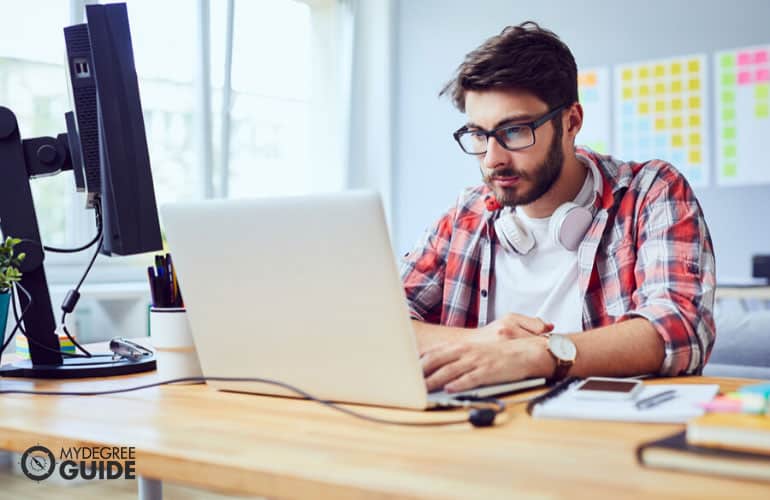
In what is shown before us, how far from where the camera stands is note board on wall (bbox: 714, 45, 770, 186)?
3.88 m

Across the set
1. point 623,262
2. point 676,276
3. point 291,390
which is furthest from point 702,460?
point 623,262

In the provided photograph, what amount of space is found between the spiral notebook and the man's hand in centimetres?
8

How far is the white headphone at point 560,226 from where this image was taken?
1.58 metres

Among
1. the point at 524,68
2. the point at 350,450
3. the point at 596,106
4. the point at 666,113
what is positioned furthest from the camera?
Result: the point at 596,106

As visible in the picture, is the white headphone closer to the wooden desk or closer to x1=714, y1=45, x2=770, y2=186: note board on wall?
the wooden desk

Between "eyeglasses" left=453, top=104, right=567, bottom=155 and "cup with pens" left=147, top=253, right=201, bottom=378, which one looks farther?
"eyeglasses" left=453, top=104, right=567, bottom=155

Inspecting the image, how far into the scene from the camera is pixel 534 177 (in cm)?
163

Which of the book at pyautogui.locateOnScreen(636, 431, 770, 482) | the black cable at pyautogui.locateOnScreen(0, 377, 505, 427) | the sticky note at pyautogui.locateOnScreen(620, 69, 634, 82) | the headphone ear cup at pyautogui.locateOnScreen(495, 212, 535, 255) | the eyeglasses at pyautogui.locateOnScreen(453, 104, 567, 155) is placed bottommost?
the black cable at pyautogui.locateOnScreen(0, 377, 505, 427)

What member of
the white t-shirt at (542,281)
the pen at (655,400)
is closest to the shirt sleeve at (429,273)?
the white t-shirt at (542,281)

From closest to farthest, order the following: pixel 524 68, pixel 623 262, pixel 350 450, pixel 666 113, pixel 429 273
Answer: pixel 350 450
pixel 623 262
pixel 524 68
pixel 429 273
pixel 666 113

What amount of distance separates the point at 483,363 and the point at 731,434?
16.5 inches

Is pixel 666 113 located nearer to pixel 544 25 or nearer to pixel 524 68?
pixel 544 25

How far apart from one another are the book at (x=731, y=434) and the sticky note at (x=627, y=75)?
3.79m

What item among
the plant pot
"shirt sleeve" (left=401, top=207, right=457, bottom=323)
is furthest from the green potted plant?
"shirt sleeve" (left=401, top=207, right=457, bottom=323)
